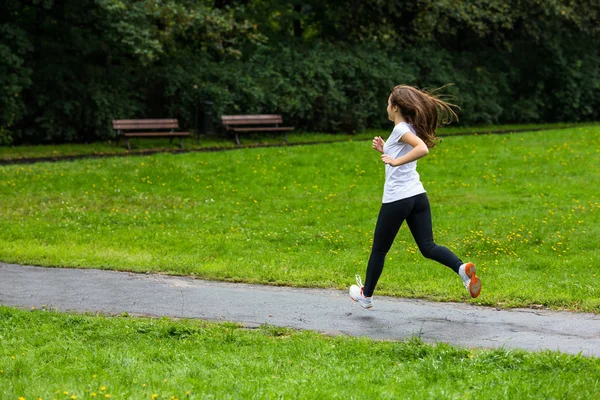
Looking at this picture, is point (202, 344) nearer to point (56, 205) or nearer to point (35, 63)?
point (56, 205)

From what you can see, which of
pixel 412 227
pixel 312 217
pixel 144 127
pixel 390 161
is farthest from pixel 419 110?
pixel 144 127

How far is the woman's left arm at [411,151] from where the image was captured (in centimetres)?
683

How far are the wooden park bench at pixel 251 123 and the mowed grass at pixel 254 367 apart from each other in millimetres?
17626

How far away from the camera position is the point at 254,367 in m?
5.53

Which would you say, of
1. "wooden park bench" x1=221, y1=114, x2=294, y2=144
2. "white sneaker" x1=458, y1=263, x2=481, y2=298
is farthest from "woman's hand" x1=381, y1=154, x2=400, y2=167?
"wooden park bench" x1=221, y1=114, x2=294, y2=144

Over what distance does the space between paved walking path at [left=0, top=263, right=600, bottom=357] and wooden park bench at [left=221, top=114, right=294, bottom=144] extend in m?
15.0

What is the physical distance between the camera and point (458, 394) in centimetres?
498

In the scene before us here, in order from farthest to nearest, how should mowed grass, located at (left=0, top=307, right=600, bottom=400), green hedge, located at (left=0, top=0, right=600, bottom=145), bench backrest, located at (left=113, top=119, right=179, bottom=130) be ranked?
green hedge, located at (left=0, top=0, right=600, bottom=145)
bench backrest, located at (left=113, top=119, right=179, bottom=130)
mowed grass, located at (left=0, top=307, right=600, bottom=400)

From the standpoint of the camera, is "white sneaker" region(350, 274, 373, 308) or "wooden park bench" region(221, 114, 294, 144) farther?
"wooden park bench" region(221, 114, 294, 144)

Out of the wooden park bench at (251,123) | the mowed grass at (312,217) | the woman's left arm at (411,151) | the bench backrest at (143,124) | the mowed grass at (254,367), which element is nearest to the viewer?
the mowed grass at (254,367)

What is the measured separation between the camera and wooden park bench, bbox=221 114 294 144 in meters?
24.0

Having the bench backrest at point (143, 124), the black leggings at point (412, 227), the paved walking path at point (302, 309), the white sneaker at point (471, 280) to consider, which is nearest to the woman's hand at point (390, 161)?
the black leggings at point (412, 227)

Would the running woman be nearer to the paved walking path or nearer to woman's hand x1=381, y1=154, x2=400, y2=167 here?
woman's hand x1=381, y1=154, x2=400, y2=167

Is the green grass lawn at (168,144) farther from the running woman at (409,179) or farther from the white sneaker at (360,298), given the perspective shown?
the running woman at (409,179)
